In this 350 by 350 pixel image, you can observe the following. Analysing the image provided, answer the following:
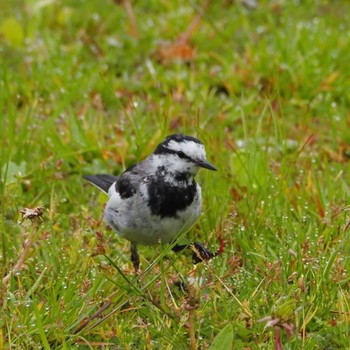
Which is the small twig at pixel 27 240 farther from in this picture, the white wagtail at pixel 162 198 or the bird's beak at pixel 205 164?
the bird's beak at pixel 205 164

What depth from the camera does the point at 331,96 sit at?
23.9ft

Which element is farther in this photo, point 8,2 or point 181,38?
point 8,2

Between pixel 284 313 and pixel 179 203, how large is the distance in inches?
54.4

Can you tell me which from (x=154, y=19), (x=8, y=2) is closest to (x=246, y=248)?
(x=154, y=19)

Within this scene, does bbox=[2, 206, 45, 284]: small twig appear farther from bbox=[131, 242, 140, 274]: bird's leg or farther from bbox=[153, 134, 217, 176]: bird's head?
bbox=[153, 134, 217, 176]: bird's head

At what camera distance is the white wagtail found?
4.62 m

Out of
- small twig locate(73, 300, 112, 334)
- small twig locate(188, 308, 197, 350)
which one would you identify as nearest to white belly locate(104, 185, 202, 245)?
small twig locate(73, 300, 112, 334)

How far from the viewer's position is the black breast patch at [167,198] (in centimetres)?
461

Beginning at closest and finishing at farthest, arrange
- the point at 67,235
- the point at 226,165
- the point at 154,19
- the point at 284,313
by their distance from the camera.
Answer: the point at 284,313 < the point at 67,235 < the point at 226,165 < the point at 154,19

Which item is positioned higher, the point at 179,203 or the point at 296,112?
the point at 179,203

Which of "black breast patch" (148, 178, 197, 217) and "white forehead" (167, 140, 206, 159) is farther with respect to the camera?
"white forehead" (167, 140, 206, 159)

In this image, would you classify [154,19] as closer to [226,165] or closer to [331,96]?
[331,96]

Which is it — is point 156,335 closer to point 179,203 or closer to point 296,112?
point 179,203

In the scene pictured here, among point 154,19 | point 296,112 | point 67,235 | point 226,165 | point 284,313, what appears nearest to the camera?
point 284,313
